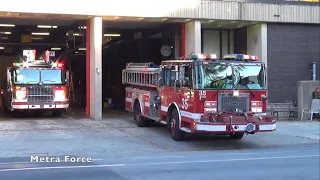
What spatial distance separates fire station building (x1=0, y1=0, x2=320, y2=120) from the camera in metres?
20.8

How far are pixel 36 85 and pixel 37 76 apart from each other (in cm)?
47

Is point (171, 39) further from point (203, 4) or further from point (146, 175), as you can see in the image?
point (146, 175)

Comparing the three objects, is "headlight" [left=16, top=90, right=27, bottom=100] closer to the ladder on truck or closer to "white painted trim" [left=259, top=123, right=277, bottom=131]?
the ladder on truck

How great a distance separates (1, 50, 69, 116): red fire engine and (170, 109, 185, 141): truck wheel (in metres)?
8.14

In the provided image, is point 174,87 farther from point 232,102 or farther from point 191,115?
point 232,102

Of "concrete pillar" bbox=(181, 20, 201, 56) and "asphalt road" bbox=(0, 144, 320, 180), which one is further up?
"concrete pillar" bbox=(181, 20, 201, 56)

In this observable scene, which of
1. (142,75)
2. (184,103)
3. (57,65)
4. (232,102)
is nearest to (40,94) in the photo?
(57,65)

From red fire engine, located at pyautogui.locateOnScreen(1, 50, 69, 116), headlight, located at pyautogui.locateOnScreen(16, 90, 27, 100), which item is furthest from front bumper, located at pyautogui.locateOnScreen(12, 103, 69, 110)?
headlight, located at pyautogui.locateOnScreen(16, 90, 27, 100)

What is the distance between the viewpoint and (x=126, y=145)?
1386 centimetres

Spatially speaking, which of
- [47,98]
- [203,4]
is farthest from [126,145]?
[203,4]

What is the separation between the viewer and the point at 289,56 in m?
23.7

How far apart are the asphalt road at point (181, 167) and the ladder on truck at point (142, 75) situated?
498 centimetres

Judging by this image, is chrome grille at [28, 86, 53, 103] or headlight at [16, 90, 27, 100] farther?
chrome grille at [28, 86, 53, 103]

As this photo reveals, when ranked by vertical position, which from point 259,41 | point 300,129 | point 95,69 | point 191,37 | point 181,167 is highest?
point 191,37
